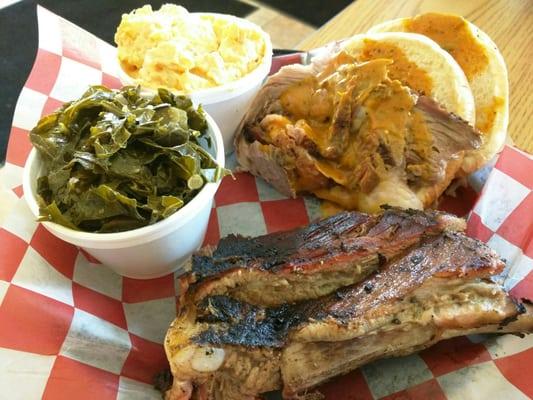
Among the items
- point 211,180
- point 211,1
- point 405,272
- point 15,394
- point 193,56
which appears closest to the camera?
point 15,394

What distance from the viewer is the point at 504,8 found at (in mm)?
3309

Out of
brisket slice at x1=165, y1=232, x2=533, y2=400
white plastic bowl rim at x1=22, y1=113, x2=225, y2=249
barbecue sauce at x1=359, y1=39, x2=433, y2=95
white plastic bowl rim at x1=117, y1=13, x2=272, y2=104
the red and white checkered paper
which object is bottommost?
the red and white checkered paper

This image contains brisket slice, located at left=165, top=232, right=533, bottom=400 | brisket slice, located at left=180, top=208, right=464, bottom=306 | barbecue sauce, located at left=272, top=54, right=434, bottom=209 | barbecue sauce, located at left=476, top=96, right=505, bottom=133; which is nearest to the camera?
brisket slice, located at left=165, top=232, right=533, bottom=400

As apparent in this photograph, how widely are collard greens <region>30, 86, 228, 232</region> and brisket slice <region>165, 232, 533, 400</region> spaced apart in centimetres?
37

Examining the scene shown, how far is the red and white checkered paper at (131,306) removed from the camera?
1.60 metres

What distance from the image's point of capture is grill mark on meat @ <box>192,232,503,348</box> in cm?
156

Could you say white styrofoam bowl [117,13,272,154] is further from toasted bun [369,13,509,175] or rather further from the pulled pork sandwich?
toasted bun [369,13,509,175]

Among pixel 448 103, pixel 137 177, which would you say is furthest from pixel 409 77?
pixel 137 177

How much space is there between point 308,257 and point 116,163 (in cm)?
71

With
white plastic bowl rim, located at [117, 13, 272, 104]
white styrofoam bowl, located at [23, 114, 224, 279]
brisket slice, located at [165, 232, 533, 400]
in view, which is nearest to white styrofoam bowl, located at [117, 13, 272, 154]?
white plastic bowl rim, located at [117, 13, 272, 104]

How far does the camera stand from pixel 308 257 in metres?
1.73

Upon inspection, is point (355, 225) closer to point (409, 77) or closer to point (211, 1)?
point (409, 77)

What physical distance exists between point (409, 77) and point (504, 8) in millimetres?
1465

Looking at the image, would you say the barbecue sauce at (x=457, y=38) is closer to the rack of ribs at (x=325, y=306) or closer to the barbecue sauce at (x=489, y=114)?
the barbecue sauce at (x=489, y=114)
